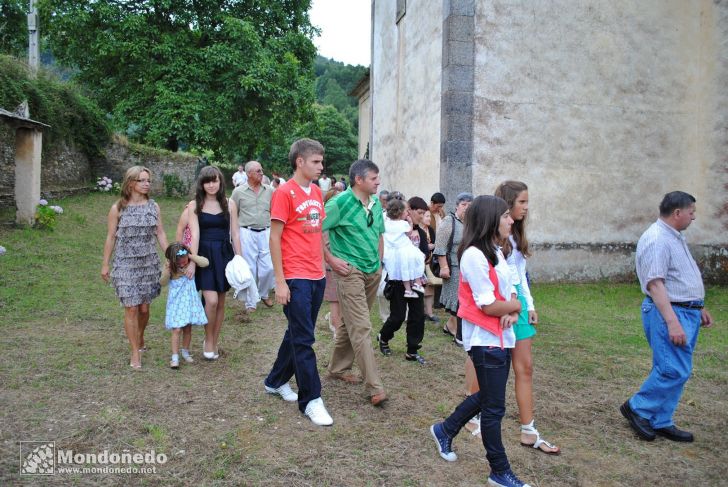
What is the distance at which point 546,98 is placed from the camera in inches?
440

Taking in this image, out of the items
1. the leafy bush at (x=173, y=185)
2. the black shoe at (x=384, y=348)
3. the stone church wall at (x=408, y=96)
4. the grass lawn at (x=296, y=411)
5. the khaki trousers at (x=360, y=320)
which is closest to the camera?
the grass lawn at (x=296, y=411)

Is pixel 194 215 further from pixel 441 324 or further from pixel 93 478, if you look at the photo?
pixel 441 324

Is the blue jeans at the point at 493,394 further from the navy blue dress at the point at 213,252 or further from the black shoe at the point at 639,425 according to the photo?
the navy blue dress at the point at 213,252

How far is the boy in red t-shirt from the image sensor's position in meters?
4.30

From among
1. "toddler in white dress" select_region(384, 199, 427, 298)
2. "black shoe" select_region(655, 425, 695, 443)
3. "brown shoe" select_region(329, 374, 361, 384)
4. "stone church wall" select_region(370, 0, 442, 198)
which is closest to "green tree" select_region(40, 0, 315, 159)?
"stone church wall" select_region(370, 0, 442, 198)

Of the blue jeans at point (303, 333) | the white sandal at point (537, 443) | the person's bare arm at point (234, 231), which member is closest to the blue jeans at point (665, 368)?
the white sandal at point (537, 443)

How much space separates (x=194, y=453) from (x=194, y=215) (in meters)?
2.68

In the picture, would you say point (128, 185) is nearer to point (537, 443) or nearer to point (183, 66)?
point (537, 443)

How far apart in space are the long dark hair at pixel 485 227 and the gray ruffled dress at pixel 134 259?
134 inches

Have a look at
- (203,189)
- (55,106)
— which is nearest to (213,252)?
(203,189)

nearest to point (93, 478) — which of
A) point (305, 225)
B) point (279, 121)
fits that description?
point (305, 225)

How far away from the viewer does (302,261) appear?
4.37m

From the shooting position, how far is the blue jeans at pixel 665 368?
425cm

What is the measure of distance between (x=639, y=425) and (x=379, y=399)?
1999 millimetres
